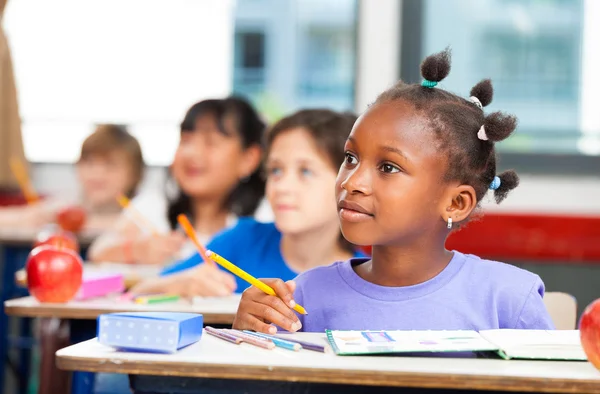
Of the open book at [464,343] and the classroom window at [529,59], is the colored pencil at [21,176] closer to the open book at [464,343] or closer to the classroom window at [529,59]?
the classroom window at [529,59]

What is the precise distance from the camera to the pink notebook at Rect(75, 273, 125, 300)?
1919mm

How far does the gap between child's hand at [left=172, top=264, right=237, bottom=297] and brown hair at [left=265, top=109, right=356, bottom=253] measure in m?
0.44

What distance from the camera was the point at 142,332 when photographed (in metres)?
1.03

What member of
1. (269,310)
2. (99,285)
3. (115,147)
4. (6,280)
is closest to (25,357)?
(6,280)

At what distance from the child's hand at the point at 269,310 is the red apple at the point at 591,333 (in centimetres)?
39

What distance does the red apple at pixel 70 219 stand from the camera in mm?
3902

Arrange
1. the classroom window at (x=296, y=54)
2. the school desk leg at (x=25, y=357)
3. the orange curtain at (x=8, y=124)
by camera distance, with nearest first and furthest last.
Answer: the school desk leg at (x=25, y=357) < the classroom window at (x=296, y=54) < the orange curtain at (x=8, y=124)

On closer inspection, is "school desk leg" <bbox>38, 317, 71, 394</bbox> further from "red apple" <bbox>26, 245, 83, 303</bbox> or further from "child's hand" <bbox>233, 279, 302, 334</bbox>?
"child's hand" <bbox>233, 279, 302, 334</bbox>

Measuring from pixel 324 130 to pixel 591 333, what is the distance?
135 cm

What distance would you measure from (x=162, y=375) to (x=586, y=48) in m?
3.63

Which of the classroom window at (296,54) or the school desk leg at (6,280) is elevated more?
the classroom window at (296,54)

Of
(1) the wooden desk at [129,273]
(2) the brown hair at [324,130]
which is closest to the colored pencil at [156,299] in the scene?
(1) the wooden desk at [129,273]

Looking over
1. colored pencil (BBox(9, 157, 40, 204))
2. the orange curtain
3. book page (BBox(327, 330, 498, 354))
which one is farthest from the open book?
the orange curtain

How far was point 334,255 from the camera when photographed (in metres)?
2.26
